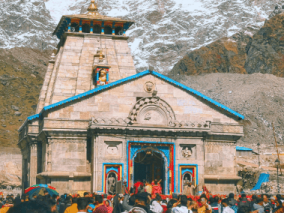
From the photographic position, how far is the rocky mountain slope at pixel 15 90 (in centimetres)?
10492

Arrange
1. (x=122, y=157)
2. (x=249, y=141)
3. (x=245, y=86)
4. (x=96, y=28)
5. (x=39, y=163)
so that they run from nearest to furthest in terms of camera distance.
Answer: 1. (x=122, y=157)
2. (x=39, y=163)
3. (x=96, y=28)
4. (x=249, y=141)
5. (x=245, y=86)

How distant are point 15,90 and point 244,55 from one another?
76650 millimetres

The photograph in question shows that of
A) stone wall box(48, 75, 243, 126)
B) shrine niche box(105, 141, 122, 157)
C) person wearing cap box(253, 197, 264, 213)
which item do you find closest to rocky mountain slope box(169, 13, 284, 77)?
stone wall box(48, 75, 243, 126)

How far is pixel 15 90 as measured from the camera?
118m

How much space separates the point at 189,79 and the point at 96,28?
7242cm

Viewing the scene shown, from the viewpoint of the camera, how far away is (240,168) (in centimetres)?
6494

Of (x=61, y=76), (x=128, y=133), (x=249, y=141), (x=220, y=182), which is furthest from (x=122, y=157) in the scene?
(x=249, y=141)

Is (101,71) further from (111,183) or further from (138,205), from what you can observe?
(138,205)

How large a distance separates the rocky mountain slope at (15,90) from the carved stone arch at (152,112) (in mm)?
61595

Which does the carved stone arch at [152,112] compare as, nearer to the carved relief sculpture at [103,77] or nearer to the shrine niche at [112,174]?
the shrine niche at [112,174]

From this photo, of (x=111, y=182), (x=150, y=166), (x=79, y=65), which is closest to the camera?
(x=111, y=182)

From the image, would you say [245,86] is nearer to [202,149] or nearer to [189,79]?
[189,79]

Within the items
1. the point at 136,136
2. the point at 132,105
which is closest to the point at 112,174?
the point at 136,136

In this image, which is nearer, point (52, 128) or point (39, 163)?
point (52, 128)
